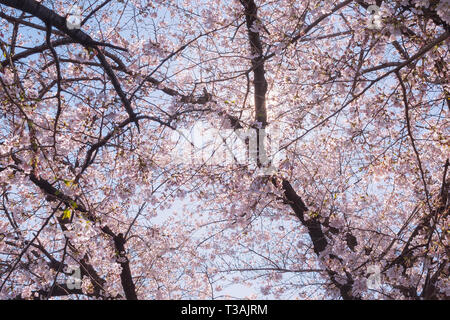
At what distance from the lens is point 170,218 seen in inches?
458

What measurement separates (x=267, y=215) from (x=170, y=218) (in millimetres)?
→ 4699

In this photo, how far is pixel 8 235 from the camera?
237 inches

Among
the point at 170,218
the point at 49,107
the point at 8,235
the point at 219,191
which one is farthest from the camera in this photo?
the point at 170,218

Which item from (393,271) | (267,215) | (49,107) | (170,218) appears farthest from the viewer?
(170,218)

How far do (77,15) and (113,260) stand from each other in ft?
15.2

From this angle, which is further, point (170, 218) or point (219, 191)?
point (170, 218)

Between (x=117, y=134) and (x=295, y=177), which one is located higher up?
(x=295, y=177)
